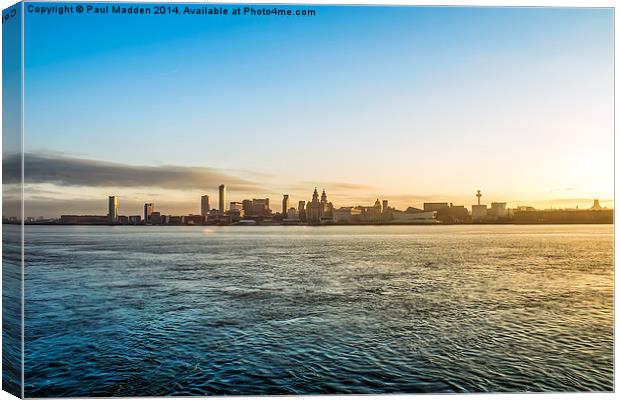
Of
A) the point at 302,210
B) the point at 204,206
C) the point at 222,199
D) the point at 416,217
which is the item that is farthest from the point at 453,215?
the point at 204,206

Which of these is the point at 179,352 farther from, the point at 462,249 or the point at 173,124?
the point at 462,249

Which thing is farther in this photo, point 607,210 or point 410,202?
point 410,202

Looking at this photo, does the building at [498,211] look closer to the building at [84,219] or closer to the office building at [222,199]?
the office building at [222,199]

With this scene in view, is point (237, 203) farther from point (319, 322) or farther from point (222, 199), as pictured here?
point (319, 322)

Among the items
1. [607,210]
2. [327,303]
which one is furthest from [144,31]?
[607,210]

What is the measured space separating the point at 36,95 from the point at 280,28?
12.3ft

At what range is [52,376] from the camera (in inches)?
271

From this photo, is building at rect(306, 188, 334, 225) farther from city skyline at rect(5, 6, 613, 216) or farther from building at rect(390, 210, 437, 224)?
building at rect(390, 210, 437, 224)

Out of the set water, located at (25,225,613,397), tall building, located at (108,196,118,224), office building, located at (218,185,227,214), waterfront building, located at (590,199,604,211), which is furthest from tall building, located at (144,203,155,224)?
waterfront building, located at (590,199,604,211)

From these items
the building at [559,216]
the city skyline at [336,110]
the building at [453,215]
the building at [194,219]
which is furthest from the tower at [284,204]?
the building at [559,216]

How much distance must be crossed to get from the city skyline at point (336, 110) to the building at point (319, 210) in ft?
1.05

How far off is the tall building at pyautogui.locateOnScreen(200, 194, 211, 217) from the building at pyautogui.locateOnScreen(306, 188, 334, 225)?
200 centimetres

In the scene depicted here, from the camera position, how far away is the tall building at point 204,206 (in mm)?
10906

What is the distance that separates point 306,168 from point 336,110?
113 centimetres
